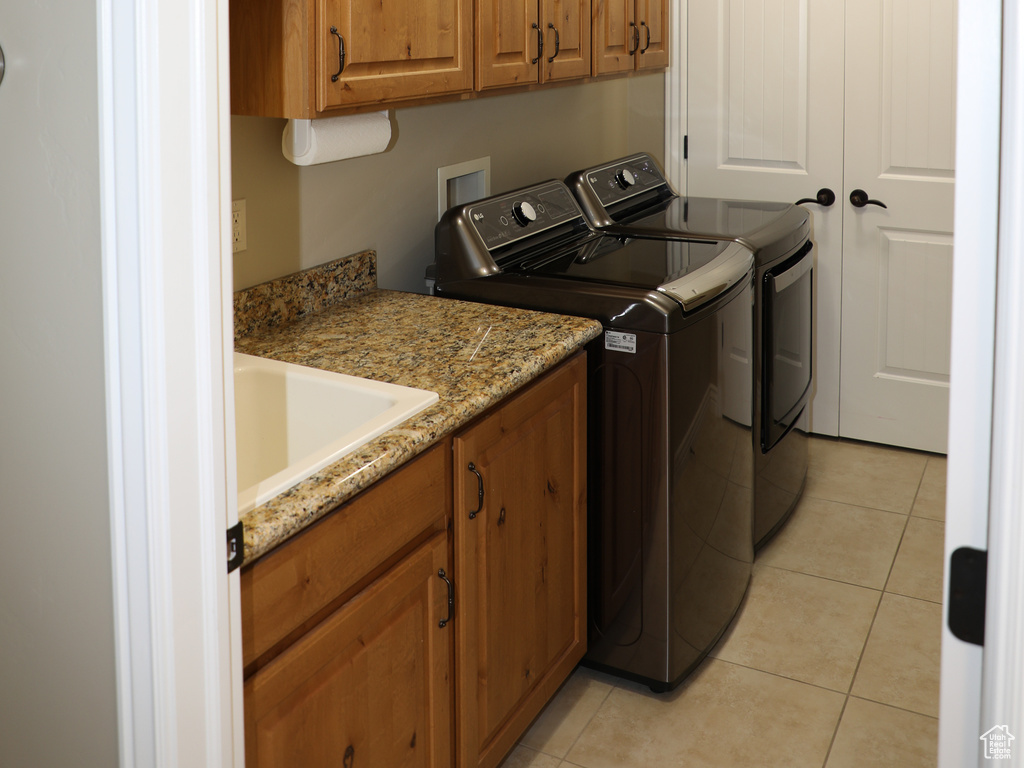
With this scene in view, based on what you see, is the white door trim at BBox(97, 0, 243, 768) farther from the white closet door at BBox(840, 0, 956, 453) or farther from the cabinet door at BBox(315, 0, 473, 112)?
the white closet door at BBox(840, 0, 956, 453)

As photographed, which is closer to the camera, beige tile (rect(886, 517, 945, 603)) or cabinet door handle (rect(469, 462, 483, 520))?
cabinet door handle (rect(469, 462, 483, 520))

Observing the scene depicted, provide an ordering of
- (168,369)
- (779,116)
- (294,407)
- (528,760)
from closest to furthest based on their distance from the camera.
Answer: (168,369) → (294,407) → (528,760) → (779,116)

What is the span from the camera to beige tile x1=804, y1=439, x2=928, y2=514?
3352mm

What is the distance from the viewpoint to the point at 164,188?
96 cm

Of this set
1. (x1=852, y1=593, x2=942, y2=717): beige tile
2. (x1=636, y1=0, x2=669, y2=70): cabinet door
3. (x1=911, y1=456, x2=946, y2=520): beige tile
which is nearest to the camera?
(x1=852, y1=593, x2=942, y2=717): beige tile

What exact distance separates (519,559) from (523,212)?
39.0 inches

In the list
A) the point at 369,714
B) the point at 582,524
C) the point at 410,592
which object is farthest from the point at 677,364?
the point at 369,714

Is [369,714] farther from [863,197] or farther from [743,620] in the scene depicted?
[863,197]

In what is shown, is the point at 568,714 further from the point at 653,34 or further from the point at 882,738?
the point at 653,34

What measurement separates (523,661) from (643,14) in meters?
1.99

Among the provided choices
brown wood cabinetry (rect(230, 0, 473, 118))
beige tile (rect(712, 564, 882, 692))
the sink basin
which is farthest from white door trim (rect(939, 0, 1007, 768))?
beige tile (rect(712, 564, 882, 692))

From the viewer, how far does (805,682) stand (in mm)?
2396

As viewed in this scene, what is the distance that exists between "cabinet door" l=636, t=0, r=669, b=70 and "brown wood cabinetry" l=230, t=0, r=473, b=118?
50.6 inches

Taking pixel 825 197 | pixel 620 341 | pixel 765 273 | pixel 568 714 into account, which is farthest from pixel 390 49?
pixel 825 197
